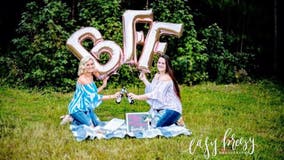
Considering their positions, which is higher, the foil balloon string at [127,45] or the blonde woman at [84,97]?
the foil balloon string at [127,45]

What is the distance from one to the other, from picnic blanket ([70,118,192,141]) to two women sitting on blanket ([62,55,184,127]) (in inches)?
5.2

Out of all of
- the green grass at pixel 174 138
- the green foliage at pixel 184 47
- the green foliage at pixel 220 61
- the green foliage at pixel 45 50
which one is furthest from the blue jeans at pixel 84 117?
the green foliage at pixel 220 61

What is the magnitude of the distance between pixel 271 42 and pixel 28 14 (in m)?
5.73

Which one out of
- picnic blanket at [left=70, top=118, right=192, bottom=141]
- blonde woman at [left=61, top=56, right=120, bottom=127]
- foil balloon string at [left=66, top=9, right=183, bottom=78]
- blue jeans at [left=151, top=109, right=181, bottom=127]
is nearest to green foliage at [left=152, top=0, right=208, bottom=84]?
foil balloon string at [left=66, top=9, right=183, bottom=78]

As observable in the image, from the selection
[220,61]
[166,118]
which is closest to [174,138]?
[166,118]

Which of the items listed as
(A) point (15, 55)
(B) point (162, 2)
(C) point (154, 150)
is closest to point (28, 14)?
(A) point (15, 55)

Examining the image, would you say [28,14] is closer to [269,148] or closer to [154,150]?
[154,150]

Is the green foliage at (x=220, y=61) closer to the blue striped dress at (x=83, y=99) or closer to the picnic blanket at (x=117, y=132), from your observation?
the picnic blanket at (x=117, y=132)

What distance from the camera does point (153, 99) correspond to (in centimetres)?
704

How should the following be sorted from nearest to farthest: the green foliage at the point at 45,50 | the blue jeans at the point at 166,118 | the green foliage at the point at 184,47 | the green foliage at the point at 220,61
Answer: the blue jeans at the point at 166,118, the green foliage at the point at 45,50, the green foliage at the point at 184,47, the green foliage at the point at 220,61

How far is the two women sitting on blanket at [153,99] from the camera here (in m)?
6.80

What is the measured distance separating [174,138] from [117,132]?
0.80m

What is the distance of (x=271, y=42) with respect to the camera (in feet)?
37.5

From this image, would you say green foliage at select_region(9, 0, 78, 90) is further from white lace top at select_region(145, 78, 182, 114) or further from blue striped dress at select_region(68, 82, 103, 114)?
white lace top at select_region(145, 78, 182, 114)
